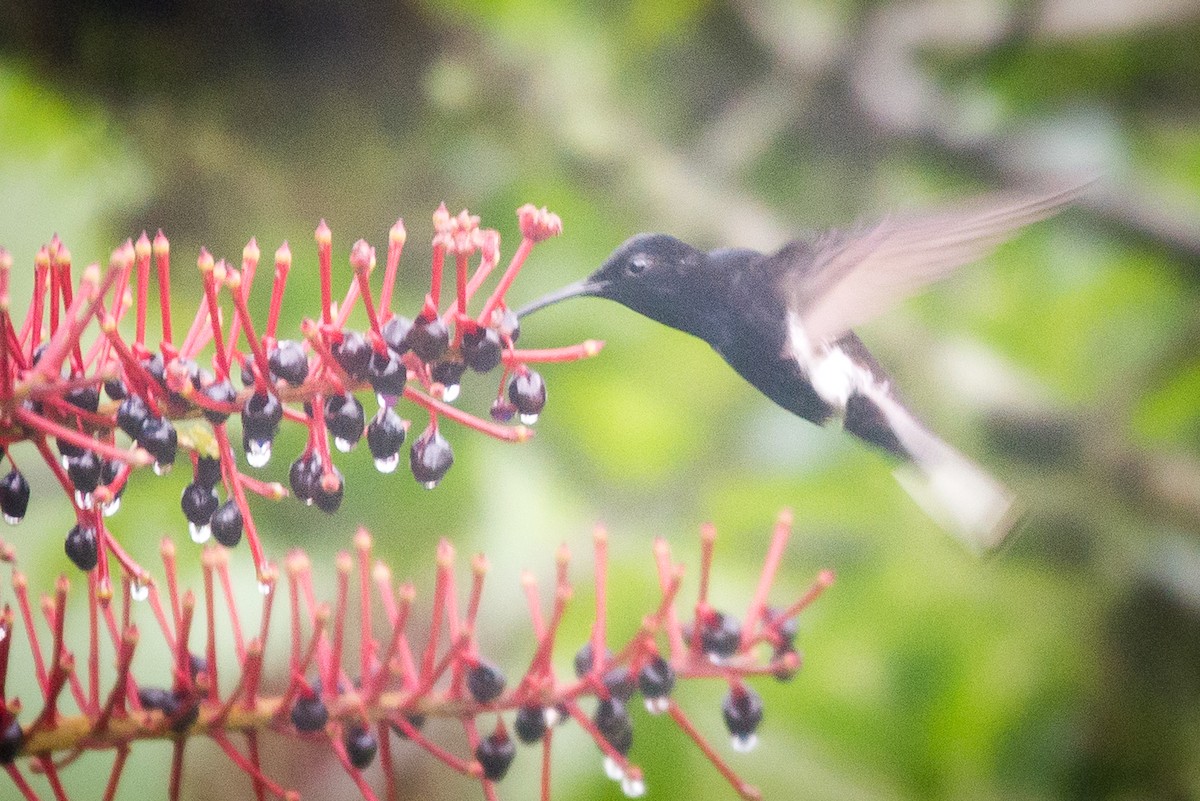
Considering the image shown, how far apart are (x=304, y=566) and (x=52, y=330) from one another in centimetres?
18

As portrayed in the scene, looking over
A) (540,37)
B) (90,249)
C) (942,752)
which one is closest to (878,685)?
(942,752)

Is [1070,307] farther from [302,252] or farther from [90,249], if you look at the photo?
[90,249]

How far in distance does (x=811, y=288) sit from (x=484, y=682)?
363mm

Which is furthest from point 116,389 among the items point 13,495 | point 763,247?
point 763,247

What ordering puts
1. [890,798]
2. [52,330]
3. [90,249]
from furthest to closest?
Result: [890,798], [90,249], [52,330]

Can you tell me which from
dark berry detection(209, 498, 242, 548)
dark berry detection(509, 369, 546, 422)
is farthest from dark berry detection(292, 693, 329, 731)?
dark berry detection(509, 369, 546, 422)

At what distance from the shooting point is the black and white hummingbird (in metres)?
0.73

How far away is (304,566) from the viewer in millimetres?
587

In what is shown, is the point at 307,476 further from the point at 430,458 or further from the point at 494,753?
the point at 494,753

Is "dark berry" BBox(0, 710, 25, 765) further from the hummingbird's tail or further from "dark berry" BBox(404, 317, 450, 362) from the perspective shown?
the hummingbird's tail

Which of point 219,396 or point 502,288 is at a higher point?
point 502,288

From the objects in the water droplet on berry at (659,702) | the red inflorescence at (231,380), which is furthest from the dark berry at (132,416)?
the water droplet on berry at (659,702)

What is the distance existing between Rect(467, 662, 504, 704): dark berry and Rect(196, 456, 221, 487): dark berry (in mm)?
193

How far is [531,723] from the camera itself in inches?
25.0
